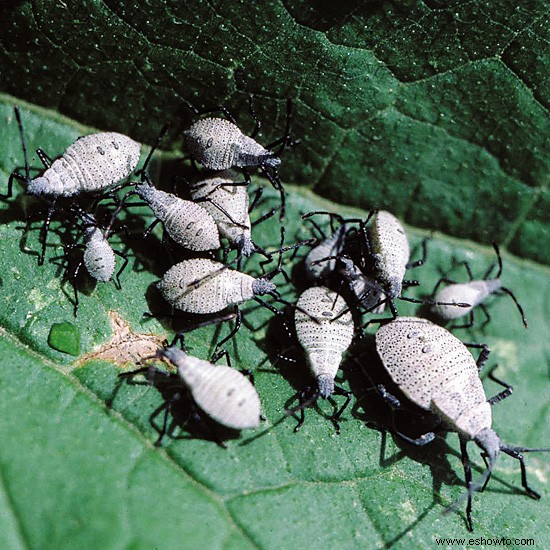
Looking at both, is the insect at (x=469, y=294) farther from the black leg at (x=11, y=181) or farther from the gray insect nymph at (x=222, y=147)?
the black leg at (x=11, y=181)

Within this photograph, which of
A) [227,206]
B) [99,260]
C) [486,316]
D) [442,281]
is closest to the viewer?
[99,260]

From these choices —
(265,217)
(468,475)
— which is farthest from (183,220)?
(468,475)

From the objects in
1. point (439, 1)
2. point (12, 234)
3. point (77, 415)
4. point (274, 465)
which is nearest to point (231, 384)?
point (274, 465)

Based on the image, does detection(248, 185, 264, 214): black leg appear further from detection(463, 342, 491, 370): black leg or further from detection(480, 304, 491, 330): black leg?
detection(480, 304, 491, 330): black leg

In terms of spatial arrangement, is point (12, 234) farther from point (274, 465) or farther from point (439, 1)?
point (439, 1)

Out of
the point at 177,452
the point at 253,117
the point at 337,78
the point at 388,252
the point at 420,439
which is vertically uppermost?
the point at 337,78

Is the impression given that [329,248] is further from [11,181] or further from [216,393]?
[11,181]

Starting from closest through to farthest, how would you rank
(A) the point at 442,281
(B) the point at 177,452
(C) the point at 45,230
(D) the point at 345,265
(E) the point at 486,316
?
(B) the point at 177,452, (C) the point at 45,230, (D) the point at 345,265, (A) the point at 442,281, (E) the point at 486,316

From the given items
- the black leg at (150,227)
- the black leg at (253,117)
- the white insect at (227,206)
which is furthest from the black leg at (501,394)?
Answer: the black leg at (150,227)
